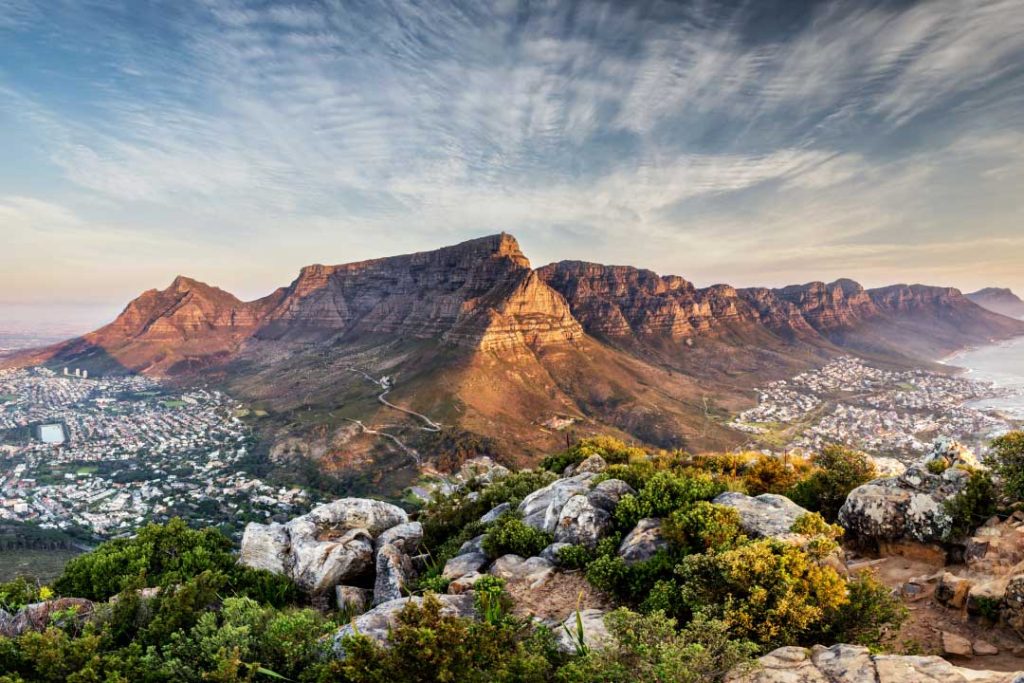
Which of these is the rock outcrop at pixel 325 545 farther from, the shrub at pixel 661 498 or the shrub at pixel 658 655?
the shrub at pixel 658 655

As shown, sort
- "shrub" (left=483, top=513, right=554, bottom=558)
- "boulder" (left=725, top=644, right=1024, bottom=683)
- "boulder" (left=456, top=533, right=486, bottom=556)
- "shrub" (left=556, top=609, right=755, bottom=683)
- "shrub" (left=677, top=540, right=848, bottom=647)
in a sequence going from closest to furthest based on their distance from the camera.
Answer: "boulder" (left=725, top=644, right=1024, bottom=683), "shrub" (left=556, top=609, right=755, bottom=683), "shrub" (left=677, top=540, right=848, bottom=647), "shrub" (left=483, top=513, right=554, bottom=558), "boulder" (left=456, top=533, right=486, bottom=556)

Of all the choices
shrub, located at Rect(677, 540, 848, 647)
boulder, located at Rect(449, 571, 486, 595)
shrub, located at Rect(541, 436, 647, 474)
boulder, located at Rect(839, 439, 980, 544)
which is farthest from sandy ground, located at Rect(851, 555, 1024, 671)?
shrub, located at Rect(541, 436, 647, 474)

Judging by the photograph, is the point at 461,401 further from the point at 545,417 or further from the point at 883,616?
the point at 883,616

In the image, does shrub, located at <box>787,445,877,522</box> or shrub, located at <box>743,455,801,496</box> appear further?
shrub, located at <box>743,455,801,496</box>

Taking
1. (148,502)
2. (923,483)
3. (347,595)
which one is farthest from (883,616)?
(148,502)

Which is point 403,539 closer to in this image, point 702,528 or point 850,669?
point 702,528

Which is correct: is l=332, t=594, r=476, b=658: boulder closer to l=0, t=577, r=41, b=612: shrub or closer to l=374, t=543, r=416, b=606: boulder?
l=374, t=543, r=416, b=606: boulder
